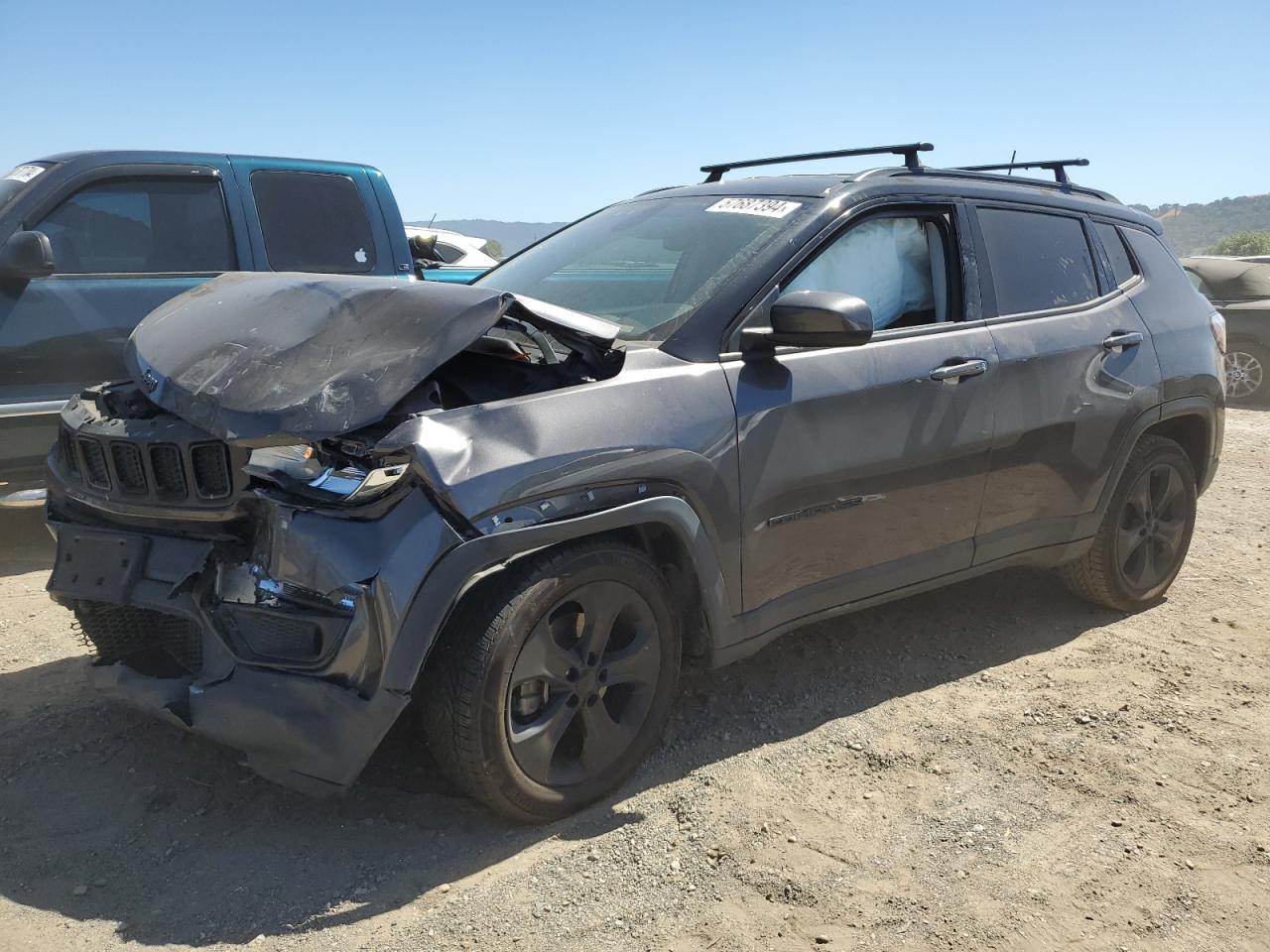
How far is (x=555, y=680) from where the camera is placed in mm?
3057

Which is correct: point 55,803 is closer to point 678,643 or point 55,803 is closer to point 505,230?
point 678,643

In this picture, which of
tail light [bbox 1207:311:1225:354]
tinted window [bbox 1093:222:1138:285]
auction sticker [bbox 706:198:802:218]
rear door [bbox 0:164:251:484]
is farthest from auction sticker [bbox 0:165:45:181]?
tail light [bbox 1207:311:1225:354]

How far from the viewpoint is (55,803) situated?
10.6 ft

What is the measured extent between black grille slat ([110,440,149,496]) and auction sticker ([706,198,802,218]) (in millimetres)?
2138

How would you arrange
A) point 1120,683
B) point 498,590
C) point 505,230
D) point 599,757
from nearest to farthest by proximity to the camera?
1. point 498,590
2. point 599,757
3. point 1120,683
4. point 505,230

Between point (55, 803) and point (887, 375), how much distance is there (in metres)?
A: 2.89

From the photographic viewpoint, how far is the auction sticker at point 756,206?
12.6ft

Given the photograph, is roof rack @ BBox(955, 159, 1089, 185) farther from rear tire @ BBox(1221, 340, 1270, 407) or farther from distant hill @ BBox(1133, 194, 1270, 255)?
distant hill @ BBox(1133, 194, 1270, 255)

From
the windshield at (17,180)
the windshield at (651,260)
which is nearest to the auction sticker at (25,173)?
the windshield at (17,180)

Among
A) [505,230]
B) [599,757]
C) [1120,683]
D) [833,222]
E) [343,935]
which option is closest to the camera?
[343,935]

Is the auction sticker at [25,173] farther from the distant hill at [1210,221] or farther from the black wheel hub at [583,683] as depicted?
the distant hill at [1210,221]

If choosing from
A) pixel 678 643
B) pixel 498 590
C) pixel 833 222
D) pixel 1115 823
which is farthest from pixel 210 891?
pixel 833 222

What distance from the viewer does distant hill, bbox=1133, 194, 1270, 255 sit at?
77000mm

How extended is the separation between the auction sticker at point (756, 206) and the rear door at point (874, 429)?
0.21m
